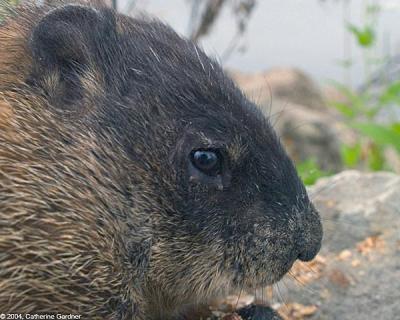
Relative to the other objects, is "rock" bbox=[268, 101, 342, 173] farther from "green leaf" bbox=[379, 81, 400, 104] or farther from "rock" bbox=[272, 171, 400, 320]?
"rock" bbox=[272, 171, 400, 320]

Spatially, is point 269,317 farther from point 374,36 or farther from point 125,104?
point 374,36

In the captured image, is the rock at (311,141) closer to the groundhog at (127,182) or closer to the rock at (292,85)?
the rock at (292,85)

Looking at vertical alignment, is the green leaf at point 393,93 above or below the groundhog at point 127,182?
above

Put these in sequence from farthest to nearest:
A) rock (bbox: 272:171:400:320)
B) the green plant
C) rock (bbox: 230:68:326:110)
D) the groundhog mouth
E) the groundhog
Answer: rock (bbox: 230:68:326:110) < the green plant < rock (bbox: 272:171:400:320) < the groundhog mouth < the groundhog

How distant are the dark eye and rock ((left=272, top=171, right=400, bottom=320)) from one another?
1.03m

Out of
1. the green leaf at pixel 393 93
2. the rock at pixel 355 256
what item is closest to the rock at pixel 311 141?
the green leaf at pixel 393 93

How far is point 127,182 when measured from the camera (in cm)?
256

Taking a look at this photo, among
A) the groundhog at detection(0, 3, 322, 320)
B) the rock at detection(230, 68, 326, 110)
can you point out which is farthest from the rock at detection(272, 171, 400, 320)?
the rock at detection(230, 68, 326, 110)

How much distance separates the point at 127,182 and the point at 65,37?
0.71m

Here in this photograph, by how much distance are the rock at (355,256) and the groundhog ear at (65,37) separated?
169 cm

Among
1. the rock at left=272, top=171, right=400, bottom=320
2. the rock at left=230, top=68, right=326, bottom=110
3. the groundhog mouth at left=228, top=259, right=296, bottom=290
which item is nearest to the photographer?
the groundhog mouth at left=228, top=259, right=296, bottom=290

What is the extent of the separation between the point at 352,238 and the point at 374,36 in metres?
3.89

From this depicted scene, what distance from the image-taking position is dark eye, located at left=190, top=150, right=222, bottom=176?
2.68 meters

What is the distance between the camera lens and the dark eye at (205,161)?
2676 mm
